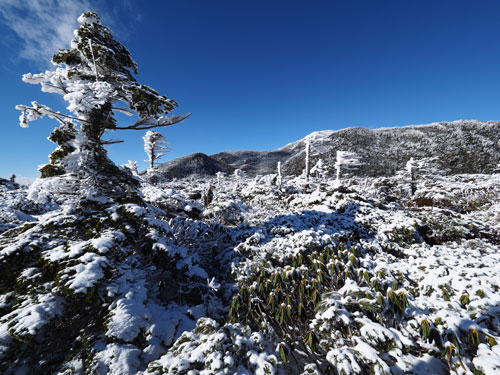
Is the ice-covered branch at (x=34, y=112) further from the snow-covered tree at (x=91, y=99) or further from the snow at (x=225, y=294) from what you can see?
the snow at (x=225, y=294)

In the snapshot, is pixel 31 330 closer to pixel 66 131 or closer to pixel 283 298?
pixel 283 298

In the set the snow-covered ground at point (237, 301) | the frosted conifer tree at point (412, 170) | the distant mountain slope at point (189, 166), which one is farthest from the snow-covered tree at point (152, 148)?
the distant mountain slope at point (189, 166)

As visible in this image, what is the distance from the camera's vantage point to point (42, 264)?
2.97 m

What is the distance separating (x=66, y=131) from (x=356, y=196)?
10088 mm

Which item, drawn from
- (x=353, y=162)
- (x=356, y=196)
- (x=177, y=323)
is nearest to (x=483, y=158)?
(x=353, y=162)

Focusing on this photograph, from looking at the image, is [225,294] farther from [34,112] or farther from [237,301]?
[34,112]

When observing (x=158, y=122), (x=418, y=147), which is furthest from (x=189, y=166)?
(x=418, y=147)

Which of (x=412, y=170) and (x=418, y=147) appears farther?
(x=418, y=147)

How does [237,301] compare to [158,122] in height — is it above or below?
below

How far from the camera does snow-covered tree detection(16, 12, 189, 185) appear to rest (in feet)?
13.6

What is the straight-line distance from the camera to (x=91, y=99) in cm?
391

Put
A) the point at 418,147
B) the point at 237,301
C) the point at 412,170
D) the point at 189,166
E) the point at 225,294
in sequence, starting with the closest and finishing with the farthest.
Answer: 1. the point at 237,301
2. the point at 225,294
3. the point at 412,170
4. the point at 418,147
5. the point at 189,166

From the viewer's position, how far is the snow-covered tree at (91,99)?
4.13m

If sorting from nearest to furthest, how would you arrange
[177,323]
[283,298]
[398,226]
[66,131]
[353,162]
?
[177,323], [283,298], [66,131], [398,226], [353,162]
